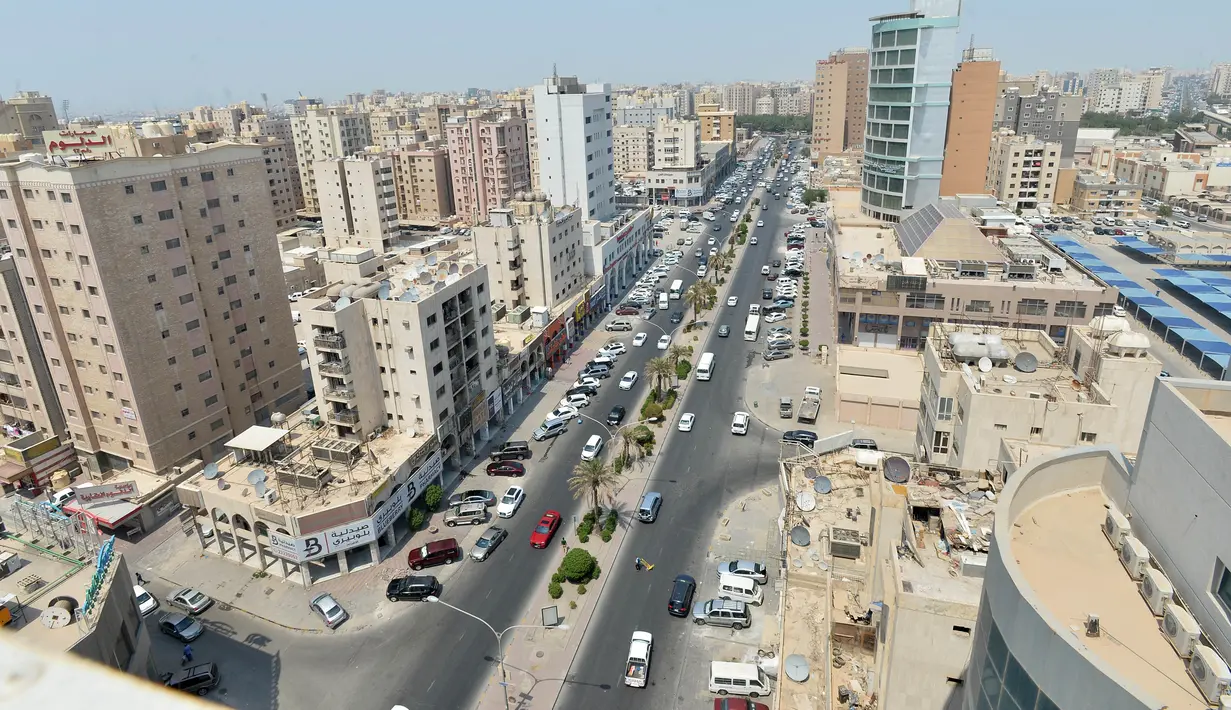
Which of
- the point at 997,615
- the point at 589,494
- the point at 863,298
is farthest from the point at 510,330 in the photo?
the point at 997,615

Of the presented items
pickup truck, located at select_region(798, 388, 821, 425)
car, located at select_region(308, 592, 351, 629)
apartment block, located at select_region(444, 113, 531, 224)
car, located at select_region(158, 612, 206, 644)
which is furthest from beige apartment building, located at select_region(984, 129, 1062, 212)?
car, located at select_region(158, 612, 206, 644)

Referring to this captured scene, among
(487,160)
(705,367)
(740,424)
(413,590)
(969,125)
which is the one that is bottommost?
(413,590)

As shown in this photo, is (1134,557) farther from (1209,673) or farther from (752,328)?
(752,328)

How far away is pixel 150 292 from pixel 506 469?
2741cm

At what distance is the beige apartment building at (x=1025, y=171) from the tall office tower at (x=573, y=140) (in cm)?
8052

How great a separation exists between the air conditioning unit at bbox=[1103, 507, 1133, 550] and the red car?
34.5 meters

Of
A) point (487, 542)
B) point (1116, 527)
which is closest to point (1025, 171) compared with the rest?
point (487, 542)

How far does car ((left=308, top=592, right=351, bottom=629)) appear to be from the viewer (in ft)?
128

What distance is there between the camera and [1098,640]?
39.0 feet

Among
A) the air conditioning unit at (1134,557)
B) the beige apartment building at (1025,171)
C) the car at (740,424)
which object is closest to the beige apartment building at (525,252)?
the car at (740,424)

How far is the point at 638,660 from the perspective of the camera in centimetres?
3528

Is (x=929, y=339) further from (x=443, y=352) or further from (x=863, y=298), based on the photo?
(x=443, y=352)

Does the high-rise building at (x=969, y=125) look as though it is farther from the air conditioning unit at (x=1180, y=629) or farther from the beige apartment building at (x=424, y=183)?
the air conditioning unit at (x=1180, y=629)

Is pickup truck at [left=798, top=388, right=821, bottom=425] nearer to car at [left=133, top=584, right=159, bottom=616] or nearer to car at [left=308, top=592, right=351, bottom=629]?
car at [left=308, top=592, right=351, bottom=629]
